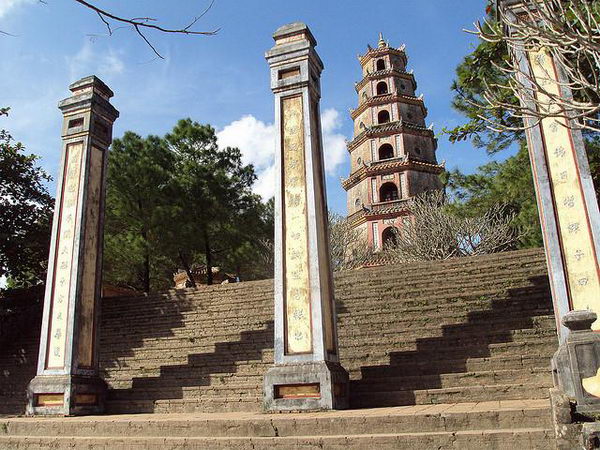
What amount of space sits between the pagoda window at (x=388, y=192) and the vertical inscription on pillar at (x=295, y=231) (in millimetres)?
19554

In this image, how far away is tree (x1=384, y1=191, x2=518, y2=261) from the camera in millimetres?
18547

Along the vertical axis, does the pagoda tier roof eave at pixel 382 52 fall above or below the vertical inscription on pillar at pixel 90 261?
above

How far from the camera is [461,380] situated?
6.38 meters

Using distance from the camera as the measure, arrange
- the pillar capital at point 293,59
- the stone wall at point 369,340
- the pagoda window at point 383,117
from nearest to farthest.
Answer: the stone wall at point 369,340
the pillar capital at point 293,59
the pagoda window at point 383,117

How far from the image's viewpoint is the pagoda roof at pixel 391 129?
26.9 m

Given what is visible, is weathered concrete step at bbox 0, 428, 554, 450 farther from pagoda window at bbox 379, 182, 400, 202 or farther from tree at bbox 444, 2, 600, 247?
pagoda window at bbox 379, 182, 400, 202

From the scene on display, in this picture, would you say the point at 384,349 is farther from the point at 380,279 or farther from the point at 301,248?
the point at 380,279

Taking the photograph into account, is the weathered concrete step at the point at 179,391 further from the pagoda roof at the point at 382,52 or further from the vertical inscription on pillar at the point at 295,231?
the pagoda roof at the point at 382,52

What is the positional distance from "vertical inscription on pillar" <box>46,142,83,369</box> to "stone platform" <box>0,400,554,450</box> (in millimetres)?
2182

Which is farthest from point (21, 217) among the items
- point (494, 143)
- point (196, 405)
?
point (494, 143)

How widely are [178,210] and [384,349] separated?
1023 centimetres

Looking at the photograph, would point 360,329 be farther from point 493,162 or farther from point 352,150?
point 352,150

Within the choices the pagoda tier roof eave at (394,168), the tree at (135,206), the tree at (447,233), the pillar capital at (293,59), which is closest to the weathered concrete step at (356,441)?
the pillar capital at (293,59)

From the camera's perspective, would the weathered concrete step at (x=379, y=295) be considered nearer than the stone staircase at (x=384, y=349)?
No
